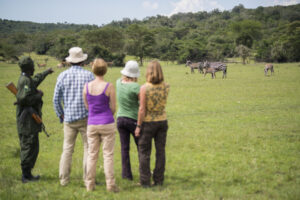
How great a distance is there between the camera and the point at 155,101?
470 centimetres

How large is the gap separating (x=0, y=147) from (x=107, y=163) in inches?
200

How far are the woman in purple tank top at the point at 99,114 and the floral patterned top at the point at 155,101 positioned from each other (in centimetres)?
58

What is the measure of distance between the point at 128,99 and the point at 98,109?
0.61m

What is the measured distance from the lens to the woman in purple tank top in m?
4.52

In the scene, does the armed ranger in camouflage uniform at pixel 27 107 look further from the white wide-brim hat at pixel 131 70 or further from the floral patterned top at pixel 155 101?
the floral patterned top at pixel 155 101

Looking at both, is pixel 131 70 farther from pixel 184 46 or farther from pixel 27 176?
pixel 184 46

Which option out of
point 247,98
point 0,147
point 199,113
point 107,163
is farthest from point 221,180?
point 247,98

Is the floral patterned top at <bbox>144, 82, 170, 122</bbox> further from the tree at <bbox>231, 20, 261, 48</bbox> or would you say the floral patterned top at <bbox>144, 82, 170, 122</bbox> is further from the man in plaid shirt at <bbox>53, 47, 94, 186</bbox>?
the tree at <bbox>231, 20, 261, 48</bbox>

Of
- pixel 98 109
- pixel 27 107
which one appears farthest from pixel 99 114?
pixel 27 107

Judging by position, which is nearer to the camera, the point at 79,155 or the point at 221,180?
the point at 221,180

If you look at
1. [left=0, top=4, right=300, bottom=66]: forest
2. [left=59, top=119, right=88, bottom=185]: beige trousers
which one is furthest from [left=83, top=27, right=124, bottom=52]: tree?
[left=59, top=119, right=88, bottom=185]: beige trousers

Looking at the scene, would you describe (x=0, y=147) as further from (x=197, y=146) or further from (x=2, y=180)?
(x=197, y=146)

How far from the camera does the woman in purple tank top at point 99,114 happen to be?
452cm

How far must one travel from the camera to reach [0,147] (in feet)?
27.0
